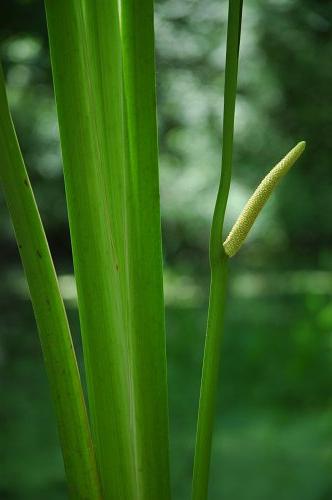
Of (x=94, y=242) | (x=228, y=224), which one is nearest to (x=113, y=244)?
(x=94, y=242)

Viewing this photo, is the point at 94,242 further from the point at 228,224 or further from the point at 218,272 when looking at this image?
the point at 228,224

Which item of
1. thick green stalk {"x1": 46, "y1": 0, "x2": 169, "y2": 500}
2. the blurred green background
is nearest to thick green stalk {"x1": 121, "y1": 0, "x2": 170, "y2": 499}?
thick green stalk {"x1": 46, "y1": 0, "x2": 169, "y2": 500}

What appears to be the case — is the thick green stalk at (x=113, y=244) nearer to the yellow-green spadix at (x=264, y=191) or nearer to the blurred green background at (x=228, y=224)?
the yellow-green spadix at (x=264, y=191)

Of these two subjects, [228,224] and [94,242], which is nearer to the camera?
[94,242]

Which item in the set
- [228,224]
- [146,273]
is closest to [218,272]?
[146,273]

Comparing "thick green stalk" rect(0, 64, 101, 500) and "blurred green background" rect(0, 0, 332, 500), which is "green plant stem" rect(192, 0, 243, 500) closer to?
Result: "thick green stalk" rect(0, 64, 101, 500)

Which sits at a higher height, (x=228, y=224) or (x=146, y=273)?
(x=146, y=273)

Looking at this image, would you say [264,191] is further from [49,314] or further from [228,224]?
[228,224]
